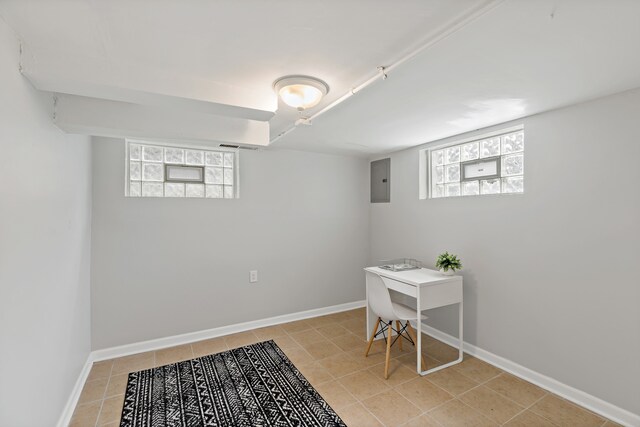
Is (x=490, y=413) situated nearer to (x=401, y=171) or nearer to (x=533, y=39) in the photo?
(x=533, y=39)

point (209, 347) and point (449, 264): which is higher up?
point (449, 264)

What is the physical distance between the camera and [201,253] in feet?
10.4

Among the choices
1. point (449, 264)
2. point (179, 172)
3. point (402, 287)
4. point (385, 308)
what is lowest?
point (385, 308)

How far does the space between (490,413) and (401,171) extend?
246 cm

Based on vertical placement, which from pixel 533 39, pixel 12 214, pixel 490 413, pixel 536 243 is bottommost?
pixel 490 413

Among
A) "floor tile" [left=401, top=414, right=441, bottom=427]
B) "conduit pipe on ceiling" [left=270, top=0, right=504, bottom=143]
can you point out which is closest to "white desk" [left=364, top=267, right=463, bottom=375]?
"floor tile" [left=401, top=414, right=441, bottom=427]

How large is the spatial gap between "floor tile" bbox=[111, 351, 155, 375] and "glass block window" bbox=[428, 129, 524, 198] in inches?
129

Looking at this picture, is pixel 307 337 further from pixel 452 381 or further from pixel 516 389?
pixel 516 389

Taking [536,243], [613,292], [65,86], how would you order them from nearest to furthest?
1. [65,86]
2. [613,292]
3. [536,243]

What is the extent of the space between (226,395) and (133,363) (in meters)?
1.09

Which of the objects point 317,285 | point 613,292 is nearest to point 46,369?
point 317,285

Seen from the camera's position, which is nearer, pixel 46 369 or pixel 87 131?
pixel 46 369

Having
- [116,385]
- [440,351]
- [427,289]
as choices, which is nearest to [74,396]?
[116,385]

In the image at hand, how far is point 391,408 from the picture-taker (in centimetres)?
209
